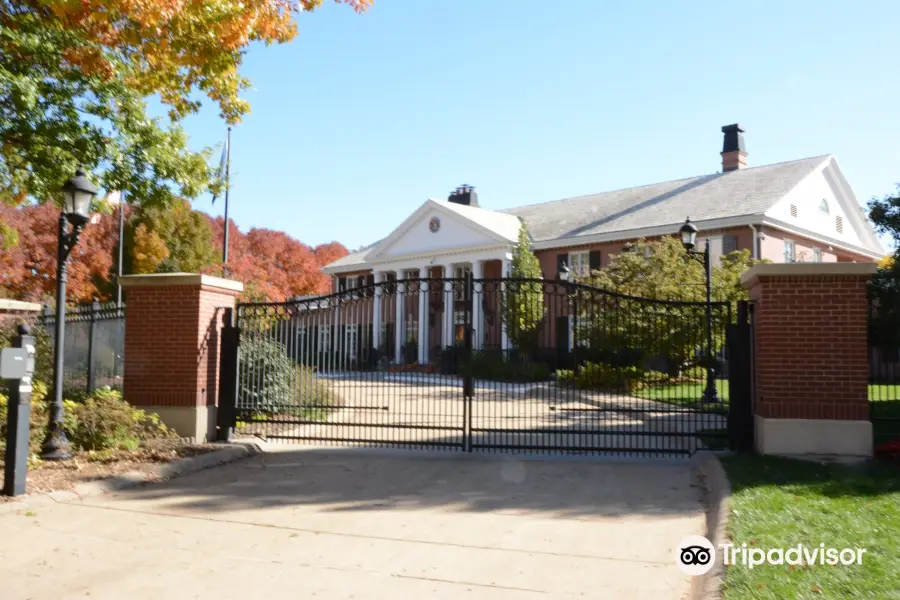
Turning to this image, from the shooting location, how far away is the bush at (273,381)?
1164cm

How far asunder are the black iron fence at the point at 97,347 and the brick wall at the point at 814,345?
365 inches

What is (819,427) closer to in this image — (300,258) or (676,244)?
(676,244)

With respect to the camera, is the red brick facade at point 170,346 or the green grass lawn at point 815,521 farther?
the red brick facade at point 170,346

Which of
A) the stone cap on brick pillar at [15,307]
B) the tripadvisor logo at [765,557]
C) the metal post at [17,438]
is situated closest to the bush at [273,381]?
the metal post at [17,438]

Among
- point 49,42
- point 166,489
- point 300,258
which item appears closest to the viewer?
point 166,489

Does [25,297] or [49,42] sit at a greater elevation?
[49,42]

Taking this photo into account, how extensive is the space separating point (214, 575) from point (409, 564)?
131 cm

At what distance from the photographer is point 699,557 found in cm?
511

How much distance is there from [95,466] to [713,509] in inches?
258

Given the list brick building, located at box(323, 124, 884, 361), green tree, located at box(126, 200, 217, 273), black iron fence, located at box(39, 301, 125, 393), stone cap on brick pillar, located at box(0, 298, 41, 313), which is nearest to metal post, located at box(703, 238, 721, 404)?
black iron fence, located at box(39, 301, 125, 393)

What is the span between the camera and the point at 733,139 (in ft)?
118

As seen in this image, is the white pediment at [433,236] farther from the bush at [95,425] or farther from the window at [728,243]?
the bush at [95,425]

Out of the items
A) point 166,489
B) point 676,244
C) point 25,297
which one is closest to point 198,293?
point 166,489

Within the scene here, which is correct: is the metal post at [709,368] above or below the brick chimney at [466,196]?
below
